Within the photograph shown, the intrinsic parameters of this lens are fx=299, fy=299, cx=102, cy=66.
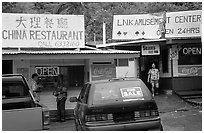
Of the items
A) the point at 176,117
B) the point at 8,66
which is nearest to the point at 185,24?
the point at 176,117

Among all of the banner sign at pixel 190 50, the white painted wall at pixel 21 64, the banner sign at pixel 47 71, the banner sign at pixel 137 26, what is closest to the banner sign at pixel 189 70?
the banner sign at pixel 190 50

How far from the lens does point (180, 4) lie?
88.1ft

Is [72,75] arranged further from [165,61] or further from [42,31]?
[165,61]

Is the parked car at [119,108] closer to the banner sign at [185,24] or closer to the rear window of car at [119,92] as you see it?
the rear window of car at [119,92]

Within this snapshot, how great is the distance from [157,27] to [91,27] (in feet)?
46.3

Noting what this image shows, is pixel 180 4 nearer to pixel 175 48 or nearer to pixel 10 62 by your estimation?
pixel 175 48

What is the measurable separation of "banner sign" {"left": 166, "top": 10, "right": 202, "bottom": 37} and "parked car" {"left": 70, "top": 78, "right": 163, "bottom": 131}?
809 cm

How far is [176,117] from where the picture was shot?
34.9 ft

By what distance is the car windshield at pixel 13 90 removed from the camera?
22.1 feet

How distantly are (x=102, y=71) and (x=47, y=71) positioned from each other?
2.14 m

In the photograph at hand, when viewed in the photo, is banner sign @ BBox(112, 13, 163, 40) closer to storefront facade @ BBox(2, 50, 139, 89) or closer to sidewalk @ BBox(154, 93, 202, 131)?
sidewalk @ BBox(154, 93, 202, 131)

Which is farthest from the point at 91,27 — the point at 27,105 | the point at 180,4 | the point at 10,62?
the point at 27,105

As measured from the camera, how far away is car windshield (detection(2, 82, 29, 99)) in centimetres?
673

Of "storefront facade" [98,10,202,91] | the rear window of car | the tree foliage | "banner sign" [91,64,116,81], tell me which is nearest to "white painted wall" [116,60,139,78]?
"storefront facade" [98,10,202,91]
